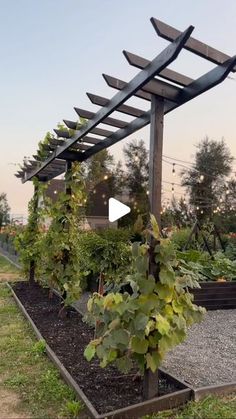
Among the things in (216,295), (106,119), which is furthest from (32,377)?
(216,295)

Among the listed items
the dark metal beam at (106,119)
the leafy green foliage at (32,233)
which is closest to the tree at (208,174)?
the leafy green foliage at (32,233)

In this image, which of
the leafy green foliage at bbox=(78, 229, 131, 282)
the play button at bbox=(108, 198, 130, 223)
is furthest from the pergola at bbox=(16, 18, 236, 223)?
the leafy green foliage at bbox=(78, 229, 131, 282)

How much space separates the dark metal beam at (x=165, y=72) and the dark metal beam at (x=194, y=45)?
0.93 ft

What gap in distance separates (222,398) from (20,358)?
170 cm

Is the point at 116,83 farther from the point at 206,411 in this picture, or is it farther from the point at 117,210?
the point at 206,411

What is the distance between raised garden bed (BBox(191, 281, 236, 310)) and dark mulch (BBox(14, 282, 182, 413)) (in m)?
1.77

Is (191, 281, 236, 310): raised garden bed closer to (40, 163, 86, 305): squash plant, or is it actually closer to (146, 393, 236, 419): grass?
(40, 163, 86, 305): squash plant

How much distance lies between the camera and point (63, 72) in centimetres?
779

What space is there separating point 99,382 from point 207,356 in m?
1.19

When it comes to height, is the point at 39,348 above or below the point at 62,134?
below

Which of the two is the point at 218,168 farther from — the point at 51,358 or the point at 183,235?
the point at 51,358

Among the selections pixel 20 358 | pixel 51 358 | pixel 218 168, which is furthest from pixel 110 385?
pixel 218 168

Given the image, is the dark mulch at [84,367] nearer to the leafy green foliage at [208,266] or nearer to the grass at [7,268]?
the leafy green foliage at [208,266]

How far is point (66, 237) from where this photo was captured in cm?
463
